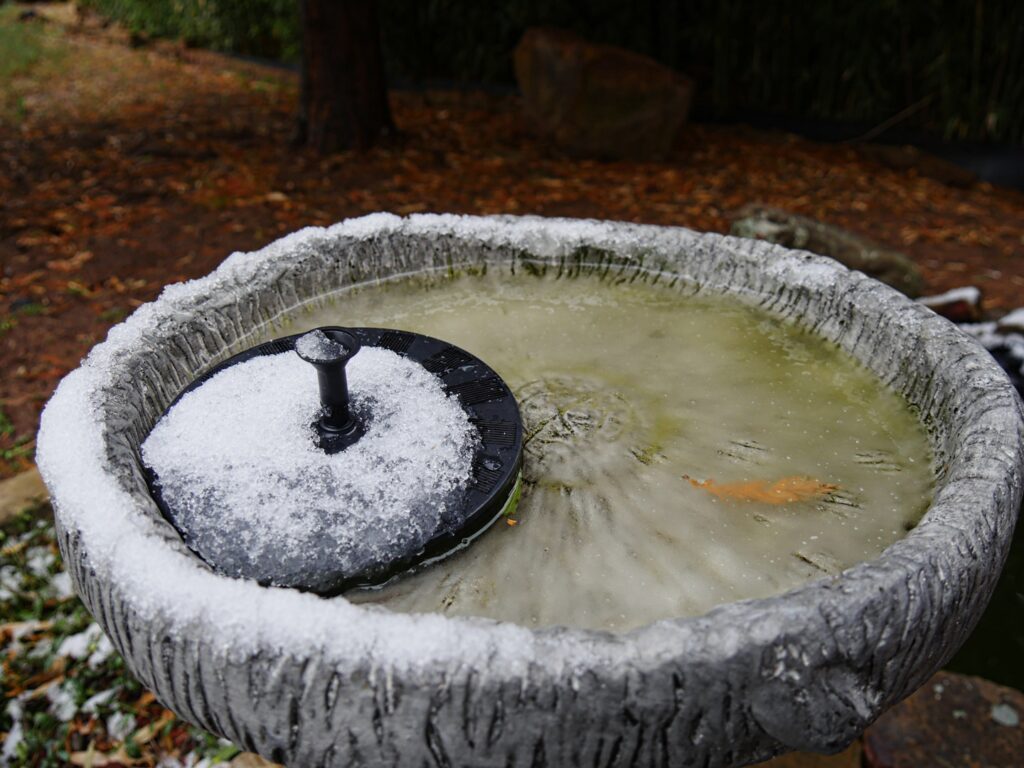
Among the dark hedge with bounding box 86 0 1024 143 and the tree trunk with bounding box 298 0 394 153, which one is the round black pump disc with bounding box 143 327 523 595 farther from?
the dark hedge with bounding box 86 0 1024 143

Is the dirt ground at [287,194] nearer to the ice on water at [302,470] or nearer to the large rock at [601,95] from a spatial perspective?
the large rock at [601,95]

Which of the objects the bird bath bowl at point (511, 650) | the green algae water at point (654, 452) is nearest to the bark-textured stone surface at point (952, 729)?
the green algae water at point (654, 452)

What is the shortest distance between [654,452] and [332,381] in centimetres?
59

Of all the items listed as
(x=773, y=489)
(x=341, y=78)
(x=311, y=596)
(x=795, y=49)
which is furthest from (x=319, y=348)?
(x=795, y=49)

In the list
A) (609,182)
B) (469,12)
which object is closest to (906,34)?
(609,182)

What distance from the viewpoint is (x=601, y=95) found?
5480 millimetres

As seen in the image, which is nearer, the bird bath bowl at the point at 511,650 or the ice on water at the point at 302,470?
the bird bath bowl at the point at 511,650

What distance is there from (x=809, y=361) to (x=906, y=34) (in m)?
5.02

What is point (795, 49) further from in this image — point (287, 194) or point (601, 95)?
point (287, 194)

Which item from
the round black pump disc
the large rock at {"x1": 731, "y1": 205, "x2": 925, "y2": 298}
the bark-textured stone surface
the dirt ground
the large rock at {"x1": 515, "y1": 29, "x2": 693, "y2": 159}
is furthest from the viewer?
the large rock at {"x1": 515, "y1": 29, "x2": 693, "y2": 159}

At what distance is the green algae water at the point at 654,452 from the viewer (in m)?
1.21

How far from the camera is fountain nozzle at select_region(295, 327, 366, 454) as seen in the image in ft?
4.00

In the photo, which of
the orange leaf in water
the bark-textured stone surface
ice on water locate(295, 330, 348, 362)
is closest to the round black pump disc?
ice on water locate(295, 330, 348, 362)

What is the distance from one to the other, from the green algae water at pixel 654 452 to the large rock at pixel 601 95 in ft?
12.6
